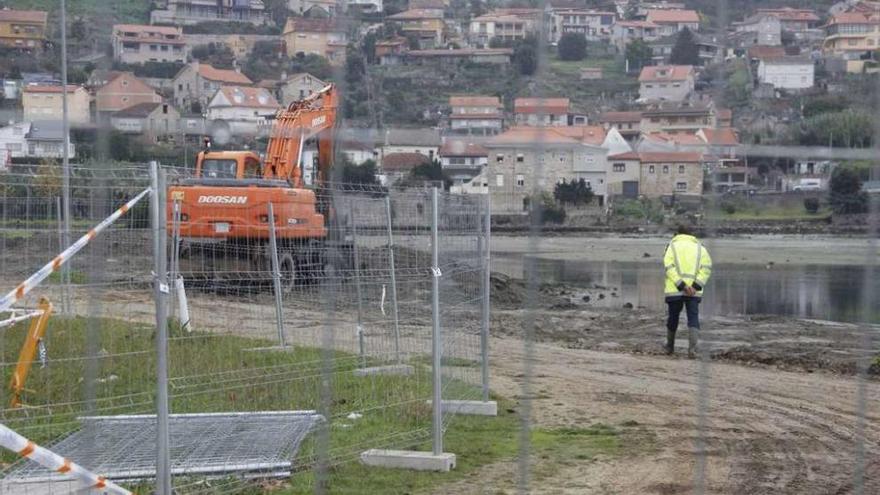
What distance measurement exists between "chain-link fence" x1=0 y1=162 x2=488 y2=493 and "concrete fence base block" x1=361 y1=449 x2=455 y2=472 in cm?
10

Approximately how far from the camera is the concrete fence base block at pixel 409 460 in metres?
7.20

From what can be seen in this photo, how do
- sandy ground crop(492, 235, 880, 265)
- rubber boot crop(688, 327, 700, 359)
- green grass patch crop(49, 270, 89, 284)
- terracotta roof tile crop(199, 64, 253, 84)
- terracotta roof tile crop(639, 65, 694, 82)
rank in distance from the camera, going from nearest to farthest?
terracotta roof tile crop(639, 65, 694, 82), terracotta roof tile crop(199, 64, 253, 84), green grass patch crop(49, 270, 89, 284), rubber boot crop(688, 327, 700, 359), sandy ground crop(492, 235, 880, 265)

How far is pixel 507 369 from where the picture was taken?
11.9m

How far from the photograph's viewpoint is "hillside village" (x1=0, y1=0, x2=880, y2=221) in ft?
15.6

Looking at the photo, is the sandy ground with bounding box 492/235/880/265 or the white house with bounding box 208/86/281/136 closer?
the white house with bounding box 208/86/281/136

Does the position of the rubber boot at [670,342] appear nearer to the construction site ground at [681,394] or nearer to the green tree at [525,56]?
the construction site ground at [681,394]

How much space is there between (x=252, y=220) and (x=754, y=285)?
14713 mm

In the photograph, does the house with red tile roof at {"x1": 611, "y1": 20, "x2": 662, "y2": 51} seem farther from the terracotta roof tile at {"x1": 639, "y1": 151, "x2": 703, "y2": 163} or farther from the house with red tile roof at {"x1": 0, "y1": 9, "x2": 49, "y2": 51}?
the house with red tile roof at {"x1": 0, "y1": 9, "x2": 49, "y2": 51}

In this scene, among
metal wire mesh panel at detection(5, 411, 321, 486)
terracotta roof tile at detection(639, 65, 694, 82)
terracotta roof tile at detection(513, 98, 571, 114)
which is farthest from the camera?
metal wire mesh panel at detection(5, 411, 321, 486)

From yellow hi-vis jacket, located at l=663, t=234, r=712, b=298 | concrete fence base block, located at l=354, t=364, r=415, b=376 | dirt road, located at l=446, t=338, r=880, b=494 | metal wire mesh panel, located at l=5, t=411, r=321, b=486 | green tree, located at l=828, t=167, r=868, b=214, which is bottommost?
dirt road, located at l=446, t=338, r=880, b=494

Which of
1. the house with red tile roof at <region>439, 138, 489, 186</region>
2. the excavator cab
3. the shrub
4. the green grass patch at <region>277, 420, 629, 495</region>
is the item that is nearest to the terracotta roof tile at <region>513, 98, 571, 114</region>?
the house with red tile roof at <region>439, 138, 489, 186</region>

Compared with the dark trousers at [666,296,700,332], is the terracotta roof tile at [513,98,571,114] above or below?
above

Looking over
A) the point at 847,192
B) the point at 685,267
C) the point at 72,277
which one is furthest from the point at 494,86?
the point at 685,267

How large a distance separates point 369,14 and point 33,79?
207cm
